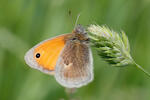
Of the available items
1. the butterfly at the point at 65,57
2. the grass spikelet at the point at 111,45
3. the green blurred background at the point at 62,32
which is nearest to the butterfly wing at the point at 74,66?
the butterfly at the point at 65,57

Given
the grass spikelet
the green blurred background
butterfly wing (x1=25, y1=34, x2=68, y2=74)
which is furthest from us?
the green blurred background

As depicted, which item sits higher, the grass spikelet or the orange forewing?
the orange forewing

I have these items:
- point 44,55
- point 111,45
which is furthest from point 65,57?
point 111,45

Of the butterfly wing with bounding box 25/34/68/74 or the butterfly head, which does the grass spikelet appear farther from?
the butterfly wing with bounding box 25/34/68/74

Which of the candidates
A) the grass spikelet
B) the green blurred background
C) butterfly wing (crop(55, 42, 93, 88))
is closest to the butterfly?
butterfly wing (crop(55, 42, 93, 88))

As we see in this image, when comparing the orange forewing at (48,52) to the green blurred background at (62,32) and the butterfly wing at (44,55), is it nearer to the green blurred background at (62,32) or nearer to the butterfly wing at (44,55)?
the butterfly wing at (44,55)

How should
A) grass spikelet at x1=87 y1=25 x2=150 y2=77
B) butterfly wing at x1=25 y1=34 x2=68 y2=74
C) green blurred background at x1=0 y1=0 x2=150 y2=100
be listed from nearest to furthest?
1. grass spikelet at x1=87 y1=25 x2=150 y2=77
2. butterfly wing at x1=25 y1=34 x2=68 y2=74
3. green blurred background at x1=0 y1=0 x2=150 y2=100
